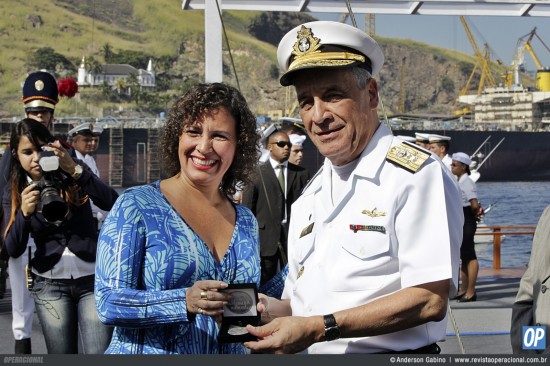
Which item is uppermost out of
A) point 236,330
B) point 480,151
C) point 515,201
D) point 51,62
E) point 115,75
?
point 51,62

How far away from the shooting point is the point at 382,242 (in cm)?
208

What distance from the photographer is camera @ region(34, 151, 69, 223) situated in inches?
154

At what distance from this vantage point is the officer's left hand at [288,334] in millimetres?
1999

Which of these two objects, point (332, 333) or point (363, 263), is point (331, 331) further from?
point (363, 263)

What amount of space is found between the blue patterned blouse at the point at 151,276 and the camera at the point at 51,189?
5.44ft

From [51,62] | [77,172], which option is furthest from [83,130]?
[51,62]

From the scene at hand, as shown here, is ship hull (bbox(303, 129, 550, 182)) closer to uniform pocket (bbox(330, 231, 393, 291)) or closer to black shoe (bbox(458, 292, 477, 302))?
black shoe (bbox(458, 292, 477, 302))

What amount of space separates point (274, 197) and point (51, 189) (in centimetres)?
355

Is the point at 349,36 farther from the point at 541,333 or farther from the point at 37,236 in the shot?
the point at 37,236

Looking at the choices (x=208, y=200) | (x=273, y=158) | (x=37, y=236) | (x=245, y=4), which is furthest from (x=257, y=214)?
(x=208, y=200)

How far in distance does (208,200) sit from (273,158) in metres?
5.16

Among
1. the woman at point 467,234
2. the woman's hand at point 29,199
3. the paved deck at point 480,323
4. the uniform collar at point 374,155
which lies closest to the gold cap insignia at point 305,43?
the uniform collar at point 374,155

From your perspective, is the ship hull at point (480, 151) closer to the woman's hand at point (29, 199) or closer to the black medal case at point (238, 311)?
the woman's hand at point (29, 199)

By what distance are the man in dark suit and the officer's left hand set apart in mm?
4958
